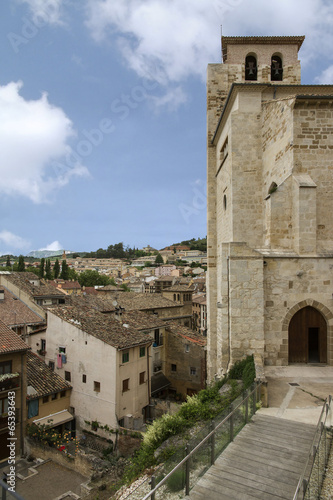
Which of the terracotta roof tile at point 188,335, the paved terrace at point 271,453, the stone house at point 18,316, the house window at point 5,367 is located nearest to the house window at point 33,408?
the house window at point 5,367

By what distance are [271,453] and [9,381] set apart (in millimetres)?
15893

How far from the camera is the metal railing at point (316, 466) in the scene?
5.09 m

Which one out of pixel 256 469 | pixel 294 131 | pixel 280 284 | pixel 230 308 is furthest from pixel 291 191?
pixel 256 469

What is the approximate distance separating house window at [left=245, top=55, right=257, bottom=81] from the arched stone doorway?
16.4m

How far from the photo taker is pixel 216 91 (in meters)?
21.4

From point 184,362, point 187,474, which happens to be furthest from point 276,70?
point 184,362

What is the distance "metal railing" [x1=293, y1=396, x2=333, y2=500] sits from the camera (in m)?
5.09

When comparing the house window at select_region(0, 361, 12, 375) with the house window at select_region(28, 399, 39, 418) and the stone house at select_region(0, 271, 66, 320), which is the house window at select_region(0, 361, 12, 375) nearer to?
the house window at select_region(28, 399, 39, 418)

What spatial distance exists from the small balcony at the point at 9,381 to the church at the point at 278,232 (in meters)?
11.5

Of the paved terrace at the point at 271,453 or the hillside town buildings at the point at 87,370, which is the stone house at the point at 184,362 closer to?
the hillside town buildings at the point at 87,370

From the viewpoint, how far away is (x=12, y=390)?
18.7 m

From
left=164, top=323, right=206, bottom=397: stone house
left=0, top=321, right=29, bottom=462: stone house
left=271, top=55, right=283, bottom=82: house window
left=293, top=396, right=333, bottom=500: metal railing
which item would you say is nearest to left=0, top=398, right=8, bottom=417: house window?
left=0, top=321, right=29, bottom=462: stone house

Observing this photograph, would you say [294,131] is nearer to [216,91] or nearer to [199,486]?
[216,91]

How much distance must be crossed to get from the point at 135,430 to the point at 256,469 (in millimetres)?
16111
